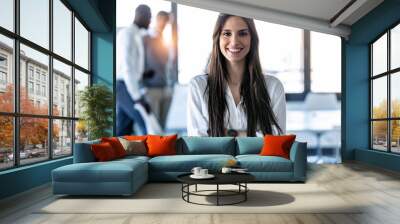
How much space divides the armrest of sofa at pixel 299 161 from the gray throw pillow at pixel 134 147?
2.43 metres

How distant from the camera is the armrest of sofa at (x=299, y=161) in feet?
19.3

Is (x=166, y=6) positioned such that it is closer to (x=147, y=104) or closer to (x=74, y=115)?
(x=147, y=104)

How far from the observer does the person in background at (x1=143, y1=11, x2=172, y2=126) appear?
8.42 metres

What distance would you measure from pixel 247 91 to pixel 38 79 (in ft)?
13.4

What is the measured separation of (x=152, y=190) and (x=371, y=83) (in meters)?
6.20

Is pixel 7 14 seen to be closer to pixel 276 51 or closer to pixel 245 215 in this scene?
pixel 245 215

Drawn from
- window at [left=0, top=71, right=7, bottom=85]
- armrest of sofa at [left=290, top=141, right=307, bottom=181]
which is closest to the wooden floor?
armrest of sofa at [left=290, top=141, right=307, bottom=181]

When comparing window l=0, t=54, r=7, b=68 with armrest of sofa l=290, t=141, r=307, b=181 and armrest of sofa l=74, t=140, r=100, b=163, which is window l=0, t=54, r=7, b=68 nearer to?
armrest of sofa l=74, t=140, r=100, b=163

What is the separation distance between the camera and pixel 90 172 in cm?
478

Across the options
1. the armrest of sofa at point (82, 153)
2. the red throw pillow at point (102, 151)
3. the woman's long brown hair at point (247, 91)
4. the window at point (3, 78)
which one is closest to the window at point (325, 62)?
the woman's long brown hair at point (247, 91)

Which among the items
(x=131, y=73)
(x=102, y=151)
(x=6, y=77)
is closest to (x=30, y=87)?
(x=6, y=77)

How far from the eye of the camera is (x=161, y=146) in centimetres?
660

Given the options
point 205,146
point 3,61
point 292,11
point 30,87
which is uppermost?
point 292,11

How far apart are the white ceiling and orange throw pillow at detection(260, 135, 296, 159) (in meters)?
2.96
